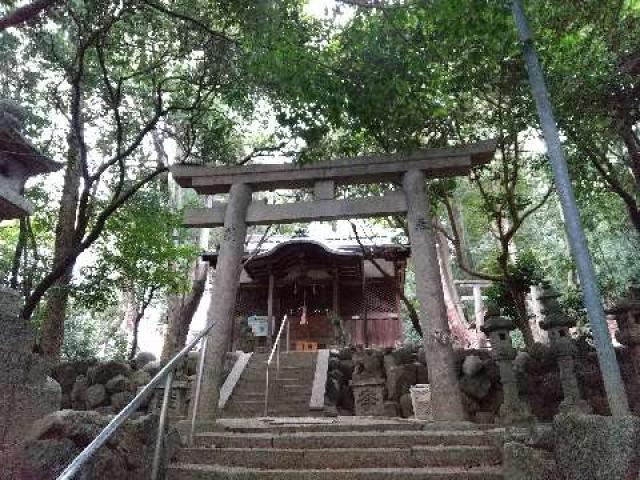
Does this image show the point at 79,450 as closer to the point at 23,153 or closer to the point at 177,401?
the point at 23,153

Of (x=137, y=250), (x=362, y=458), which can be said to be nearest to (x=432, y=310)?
(x=362, y=458)

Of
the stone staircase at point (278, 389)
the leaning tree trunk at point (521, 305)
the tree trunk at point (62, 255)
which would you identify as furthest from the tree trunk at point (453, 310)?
the tree trunk at point (62, 255)

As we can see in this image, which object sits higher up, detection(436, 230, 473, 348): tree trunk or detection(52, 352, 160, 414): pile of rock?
detection(436, 230, 473, 348): tree trunk

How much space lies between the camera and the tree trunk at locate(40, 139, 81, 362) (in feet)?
34.0

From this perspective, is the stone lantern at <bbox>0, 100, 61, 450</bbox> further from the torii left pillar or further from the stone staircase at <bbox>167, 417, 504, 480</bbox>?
the torii left pillar

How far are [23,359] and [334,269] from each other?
14.3 metres

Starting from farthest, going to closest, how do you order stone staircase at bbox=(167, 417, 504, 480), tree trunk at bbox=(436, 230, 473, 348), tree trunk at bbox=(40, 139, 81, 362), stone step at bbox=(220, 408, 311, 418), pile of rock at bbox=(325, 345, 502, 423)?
tree trunk at bbox=(436, 230, 473, 348) → tree trunk at bbox=(40, 139, 81, 362) → stone step at bbox=(220, 408, 311, 418) → pile of rock at bbox=(325, 345, 502, 423) → stone staircase at bbox=(167, 417, 504, 480)

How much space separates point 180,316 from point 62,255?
561 cm

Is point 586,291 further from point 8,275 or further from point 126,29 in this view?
point 8,275

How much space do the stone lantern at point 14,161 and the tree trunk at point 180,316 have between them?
35.7ft

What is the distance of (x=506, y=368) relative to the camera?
7.56 metres

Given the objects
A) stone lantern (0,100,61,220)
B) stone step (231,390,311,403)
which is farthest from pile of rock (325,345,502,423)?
stone lantern (0,100,61,220)

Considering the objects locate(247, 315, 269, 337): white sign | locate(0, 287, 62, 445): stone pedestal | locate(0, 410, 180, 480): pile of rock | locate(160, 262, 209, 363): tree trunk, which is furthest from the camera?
locate(247, 315, 269, 337): white sign

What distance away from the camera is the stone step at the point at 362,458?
Result: 4.43 meters
